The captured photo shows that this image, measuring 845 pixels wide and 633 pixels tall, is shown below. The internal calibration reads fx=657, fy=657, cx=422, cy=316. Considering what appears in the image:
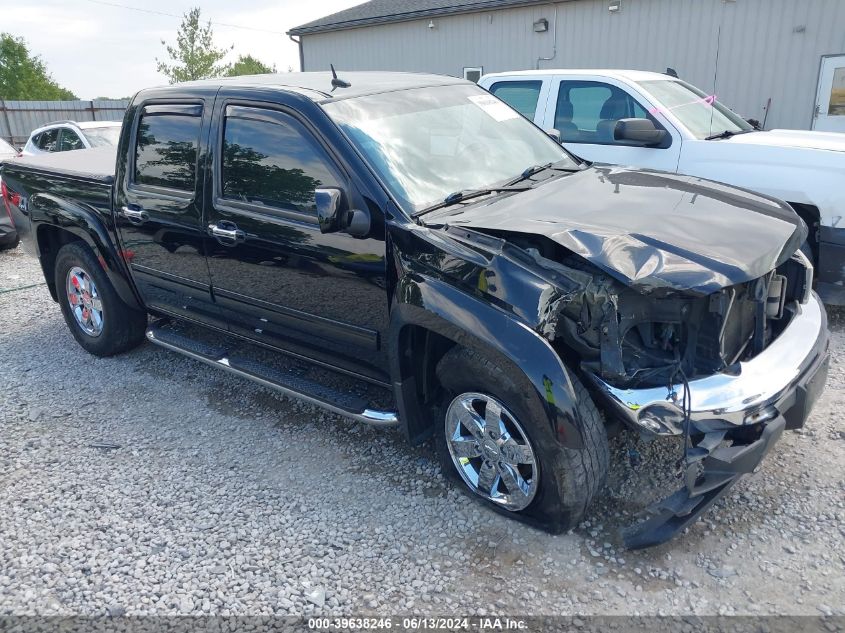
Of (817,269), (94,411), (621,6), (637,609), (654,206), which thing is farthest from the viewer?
(621,6)

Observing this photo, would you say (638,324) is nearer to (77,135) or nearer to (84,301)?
(84,301)

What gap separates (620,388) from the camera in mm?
2631

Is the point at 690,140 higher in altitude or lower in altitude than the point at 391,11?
lower

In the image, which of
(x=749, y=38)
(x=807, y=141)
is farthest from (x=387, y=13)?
(x=807, y=141)

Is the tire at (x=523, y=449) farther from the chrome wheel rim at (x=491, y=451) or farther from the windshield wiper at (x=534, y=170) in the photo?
the windshield wiper at (x=534, y=170)

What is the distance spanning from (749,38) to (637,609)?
12.5 meters

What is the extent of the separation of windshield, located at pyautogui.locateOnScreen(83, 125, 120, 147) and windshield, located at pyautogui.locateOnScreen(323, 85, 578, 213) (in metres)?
7.95

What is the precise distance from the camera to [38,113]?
21312 mm

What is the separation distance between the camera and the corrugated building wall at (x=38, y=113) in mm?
20828

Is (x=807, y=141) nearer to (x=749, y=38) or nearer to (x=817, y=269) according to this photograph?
(x=817, y=269)

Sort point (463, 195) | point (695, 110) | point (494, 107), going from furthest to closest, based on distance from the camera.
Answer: point (695, 110) → point (494, 107) → point (463, 195)

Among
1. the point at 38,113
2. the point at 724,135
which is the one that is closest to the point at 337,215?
the point at 724,135

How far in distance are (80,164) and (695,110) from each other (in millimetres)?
5564

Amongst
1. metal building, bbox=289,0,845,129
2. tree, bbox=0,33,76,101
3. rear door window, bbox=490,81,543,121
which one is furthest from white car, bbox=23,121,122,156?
tree, bbox=0,33,76,101
